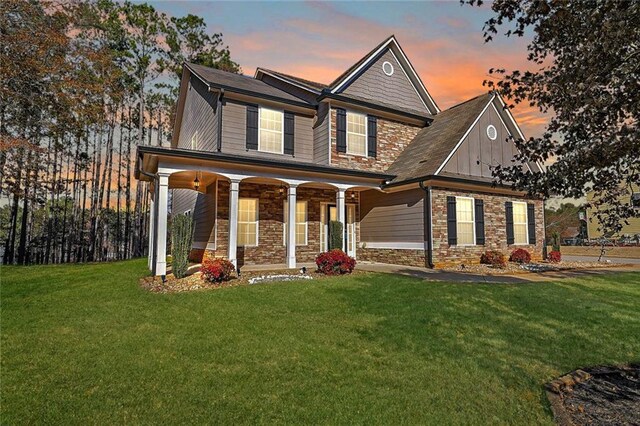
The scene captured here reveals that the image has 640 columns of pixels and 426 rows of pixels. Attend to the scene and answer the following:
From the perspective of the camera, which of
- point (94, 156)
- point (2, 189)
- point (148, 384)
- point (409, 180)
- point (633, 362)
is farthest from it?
point (94, 156)

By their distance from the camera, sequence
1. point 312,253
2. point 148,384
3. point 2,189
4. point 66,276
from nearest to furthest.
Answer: point 148,384 → point 66,276 → point 312,253 → point 2,189

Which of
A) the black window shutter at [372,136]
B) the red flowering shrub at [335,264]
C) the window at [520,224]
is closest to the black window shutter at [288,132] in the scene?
the black window shutter at [372,136]

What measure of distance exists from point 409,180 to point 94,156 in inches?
930

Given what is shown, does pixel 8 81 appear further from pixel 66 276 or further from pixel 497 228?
pixel 497 228

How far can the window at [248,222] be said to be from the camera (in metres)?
12.7

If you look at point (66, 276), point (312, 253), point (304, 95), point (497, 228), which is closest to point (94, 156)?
point (66, 276)

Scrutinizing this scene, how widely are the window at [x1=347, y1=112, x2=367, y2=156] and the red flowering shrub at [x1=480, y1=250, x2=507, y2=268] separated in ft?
20.2

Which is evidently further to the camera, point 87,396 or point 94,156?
point 94,156

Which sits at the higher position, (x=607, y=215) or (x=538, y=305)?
(x=607, y=215)

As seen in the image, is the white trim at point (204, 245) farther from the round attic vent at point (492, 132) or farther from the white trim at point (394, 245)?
the round attic vent at point (492, 132)

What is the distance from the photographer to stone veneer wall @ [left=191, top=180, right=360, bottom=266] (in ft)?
40.7

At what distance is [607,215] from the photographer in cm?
315

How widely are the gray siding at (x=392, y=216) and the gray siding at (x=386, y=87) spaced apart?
435 cm

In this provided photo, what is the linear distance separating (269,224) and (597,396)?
1090cm
